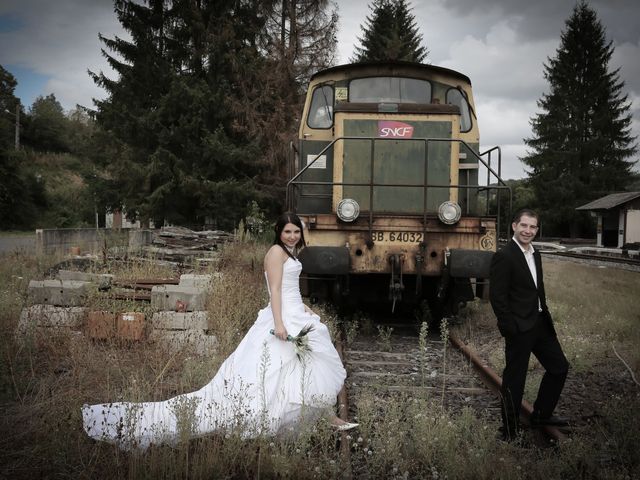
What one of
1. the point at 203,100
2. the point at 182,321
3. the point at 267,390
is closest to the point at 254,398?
the point at 267,390

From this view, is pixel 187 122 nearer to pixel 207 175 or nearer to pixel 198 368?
pixel 207 175

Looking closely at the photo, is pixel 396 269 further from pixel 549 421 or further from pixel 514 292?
pixel 549 421

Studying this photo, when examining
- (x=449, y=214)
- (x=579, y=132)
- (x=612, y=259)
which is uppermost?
(x=579, y=132)

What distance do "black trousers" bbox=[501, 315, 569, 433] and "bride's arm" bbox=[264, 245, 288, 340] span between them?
63.8 inches

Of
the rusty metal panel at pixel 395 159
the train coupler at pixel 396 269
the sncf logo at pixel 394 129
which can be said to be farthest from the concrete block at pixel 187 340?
the sncf logo at pixel 394 129

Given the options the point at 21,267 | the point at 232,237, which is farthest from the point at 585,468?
the point at 232,237

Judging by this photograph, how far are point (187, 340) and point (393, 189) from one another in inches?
133

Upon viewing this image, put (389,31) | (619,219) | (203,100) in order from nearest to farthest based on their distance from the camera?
(203,100)
(619,219)
(389,31)

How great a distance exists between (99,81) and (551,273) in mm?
16313

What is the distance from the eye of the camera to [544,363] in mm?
3996

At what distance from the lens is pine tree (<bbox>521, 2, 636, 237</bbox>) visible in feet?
120

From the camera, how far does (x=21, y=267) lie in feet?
31.8

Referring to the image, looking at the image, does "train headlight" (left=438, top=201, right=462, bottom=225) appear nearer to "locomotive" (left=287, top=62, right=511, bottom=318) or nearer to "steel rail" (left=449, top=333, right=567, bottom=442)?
"locomotive" (left=287, top=62, right=511, bottom=318)

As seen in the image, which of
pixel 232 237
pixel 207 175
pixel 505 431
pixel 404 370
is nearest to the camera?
pixel 505 431
